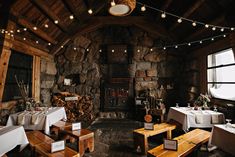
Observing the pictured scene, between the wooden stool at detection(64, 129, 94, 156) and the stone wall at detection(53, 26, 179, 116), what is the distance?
9.45 ft

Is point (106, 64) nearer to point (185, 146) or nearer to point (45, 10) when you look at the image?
point (45, 10)

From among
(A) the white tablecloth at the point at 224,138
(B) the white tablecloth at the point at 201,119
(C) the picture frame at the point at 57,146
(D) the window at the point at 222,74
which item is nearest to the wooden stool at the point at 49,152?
(C) the picture frame at the point at 57,146

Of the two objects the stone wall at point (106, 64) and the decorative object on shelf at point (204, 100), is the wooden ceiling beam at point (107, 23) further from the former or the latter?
the decorative object on shelf at point (204, 100)

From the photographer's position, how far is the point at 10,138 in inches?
83.6

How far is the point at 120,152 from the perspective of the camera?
2.99 meters

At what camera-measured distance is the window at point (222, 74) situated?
3700 millimetres

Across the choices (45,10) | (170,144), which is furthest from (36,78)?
(170,144)

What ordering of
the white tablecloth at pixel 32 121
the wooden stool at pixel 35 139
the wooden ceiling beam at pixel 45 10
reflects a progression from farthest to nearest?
the wooden ceiling beam at pixel 45 10 → the white tablecloth at pixel 32 121 → the wooden stool at pixel 35 139

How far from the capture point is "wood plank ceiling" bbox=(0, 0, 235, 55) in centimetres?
346

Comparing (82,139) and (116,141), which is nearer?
(82,139)

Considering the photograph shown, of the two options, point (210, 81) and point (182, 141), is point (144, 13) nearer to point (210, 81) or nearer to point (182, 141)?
point (210, 81)

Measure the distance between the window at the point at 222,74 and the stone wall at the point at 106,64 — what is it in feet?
5.04

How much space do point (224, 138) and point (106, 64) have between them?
14.7 ft

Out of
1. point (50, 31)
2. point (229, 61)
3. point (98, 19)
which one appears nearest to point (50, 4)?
point (50, 31)
